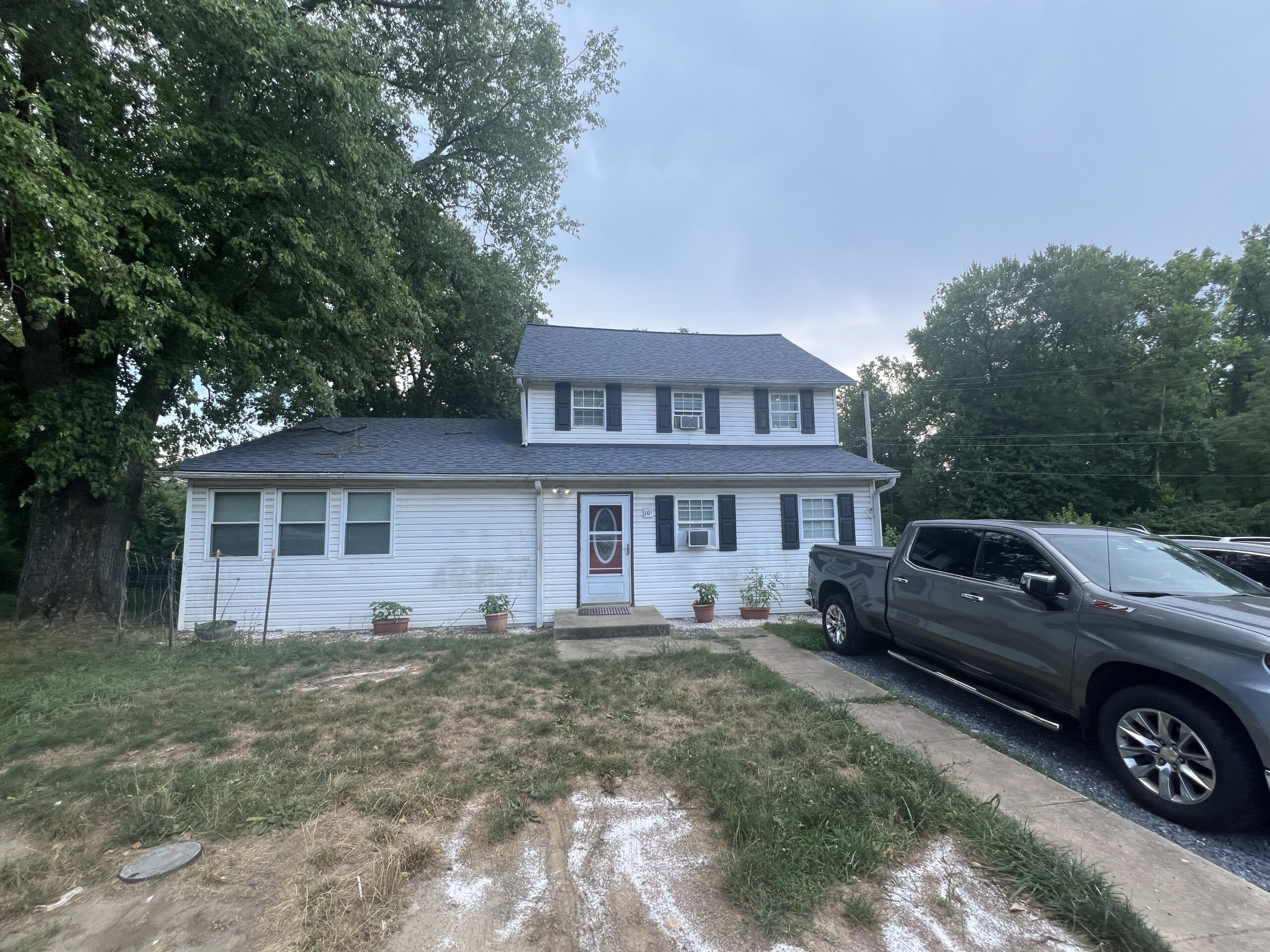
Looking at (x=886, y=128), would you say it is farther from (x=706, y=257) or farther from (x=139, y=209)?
(x=139, y=209)

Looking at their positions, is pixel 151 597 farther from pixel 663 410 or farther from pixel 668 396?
pixel 668 396

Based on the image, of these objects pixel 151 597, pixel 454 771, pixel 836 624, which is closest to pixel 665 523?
pixel 836 624

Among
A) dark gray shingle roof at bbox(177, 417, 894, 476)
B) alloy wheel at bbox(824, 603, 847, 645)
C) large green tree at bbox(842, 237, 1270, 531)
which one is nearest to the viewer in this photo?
alloy wheel at bbox(824, 603, 847, 645)

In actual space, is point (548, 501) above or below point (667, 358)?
below

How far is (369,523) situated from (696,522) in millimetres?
6131

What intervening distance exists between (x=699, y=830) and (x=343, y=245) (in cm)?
1026

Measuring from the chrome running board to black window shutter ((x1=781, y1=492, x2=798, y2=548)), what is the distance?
517cm

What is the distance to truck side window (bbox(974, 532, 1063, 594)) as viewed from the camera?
402 cm

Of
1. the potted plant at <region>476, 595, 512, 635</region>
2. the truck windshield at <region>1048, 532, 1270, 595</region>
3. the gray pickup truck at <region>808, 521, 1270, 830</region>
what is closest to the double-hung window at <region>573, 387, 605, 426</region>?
the potted plant at <region>476, 595, 512, 635</region>

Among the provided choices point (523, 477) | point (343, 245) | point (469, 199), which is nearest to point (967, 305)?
point (469, 199)

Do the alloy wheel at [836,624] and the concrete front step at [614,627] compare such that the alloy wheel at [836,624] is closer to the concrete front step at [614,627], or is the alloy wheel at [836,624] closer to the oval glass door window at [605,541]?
the concrete front step at [614,627]

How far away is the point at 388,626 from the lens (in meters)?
8.70

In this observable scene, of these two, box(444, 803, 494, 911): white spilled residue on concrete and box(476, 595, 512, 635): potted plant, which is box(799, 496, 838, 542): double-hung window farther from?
box(444, 803, 494, 911): white spilled residue on concrete

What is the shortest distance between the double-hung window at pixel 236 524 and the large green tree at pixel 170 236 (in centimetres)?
122
